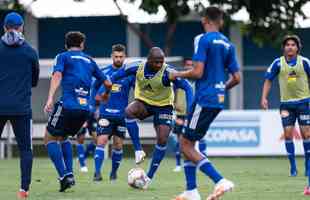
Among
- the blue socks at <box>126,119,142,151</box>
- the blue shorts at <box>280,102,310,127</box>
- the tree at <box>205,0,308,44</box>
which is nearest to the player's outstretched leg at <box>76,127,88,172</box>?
the blue shorts at <box>280,102,310,127</box>

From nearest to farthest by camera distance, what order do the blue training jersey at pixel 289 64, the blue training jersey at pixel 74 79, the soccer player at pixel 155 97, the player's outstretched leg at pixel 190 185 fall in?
the player's outstretched leg at pixel 190 185 → the blue training jersey at pixel 74 79 → the soccer player at pixel 155 97 → the blue training jersey at pixel 289 64

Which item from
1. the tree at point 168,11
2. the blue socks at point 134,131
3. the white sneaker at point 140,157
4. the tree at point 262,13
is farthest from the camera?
the tree at point 262,13

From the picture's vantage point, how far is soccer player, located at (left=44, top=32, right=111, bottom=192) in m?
15.4

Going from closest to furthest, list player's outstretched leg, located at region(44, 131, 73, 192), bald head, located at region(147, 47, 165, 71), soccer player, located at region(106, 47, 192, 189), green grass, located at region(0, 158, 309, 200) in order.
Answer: green grass, located at region(0, 158, 309, 200) → player's outstretched leg, located at region(44, 131, 73, 192) → bald head, located at region(147, 47, 165, 71) → soccer player, located at region(106, 47, 192, 189)

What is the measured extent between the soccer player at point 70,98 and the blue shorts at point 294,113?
16.9ft

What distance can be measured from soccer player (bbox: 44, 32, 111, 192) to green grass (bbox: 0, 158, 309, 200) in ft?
1.69

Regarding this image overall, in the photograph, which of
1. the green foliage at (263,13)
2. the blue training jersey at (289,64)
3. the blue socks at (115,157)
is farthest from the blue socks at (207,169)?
the green foliage at (263,13)

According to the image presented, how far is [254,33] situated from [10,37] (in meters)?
24.0

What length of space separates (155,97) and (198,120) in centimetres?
366

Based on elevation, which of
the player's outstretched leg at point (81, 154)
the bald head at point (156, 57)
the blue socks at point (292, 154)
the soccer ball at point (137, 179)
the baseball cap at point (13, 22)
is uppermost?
the baseball cap at point (13, 22)

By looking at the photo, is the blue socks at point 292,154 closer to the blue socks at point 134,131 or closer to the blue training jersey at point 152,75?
the blue socks at point 134,131

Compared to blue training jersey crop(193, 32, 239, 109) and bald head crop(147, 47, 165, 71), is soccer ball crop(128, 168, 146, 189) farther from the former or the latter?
blue training jersey crop(193, 32, 239, 109)

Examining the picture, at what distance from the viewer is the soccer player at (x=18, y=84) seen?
1366cm

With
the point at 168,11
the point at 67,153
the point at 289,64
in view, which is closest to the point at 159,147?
the point at 67,153
